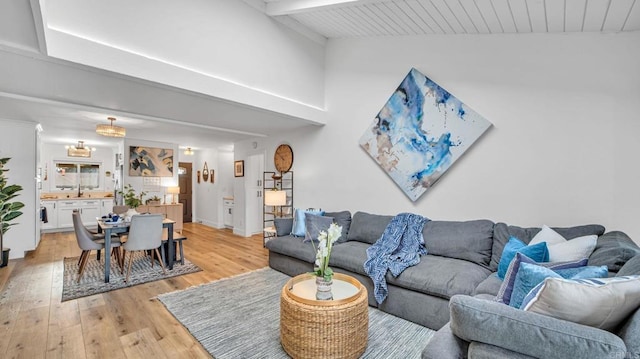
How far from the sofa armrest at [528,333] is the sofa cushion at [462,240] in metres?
1.96

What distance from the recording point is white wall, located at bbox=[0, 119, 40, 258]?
480 cm

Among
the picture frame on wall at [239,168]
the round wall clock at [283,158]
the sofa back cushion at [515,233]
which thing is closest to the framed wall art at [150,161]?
the picture frame on wall at [239,168]

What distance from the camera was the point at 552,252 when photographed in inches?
87.8

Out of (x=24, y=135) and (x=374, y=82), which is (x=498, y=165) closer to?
(x=374, y=82)

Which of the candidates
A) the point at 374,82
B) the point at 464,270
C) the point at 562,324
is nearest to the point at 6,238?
the point at 374,82

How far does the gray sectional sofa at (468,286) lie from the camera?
110cm

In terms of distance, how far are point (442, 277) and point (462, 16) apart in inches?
104

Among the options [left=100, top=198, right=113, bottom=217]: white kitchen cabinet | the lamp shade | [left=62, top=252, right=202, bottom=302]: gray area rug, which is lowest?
[left=62, top=252, right=202, bottom=302]: gray area rug

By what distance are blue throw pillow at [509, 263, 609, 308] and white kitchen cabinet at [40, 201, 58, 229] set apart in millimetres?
9416

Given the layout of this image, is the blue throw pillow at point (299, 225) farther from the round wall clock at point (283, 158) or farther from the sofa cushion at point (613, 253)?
the sofa cushion at point (613, 253)

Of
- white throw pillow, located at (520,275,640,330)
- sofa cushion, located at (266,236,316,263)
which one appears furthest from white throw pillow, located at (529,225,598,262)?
sofa cushion, located at (266,236,316,263)

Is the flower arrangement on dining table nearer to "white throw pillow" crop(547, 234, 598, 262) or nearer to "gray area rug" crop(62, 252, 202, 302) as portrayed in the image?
"white throw pillow" crop(547, 234, 598, 262)

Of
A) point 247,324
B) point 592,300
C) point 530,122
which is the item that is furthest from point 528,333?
point 530,122

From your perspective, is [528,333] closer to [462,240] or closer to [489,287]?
[489,287]
